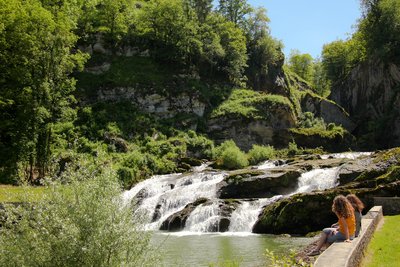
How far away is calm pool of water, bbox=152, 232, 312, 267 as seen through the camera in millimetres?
15491

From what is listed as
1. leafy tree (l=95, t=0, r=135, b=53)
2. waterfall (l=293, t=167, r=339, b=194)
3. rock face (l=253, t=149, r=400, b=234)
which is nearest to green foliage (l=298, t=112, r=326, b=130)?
waterfall (l=293, t=167, r=339, b=194)

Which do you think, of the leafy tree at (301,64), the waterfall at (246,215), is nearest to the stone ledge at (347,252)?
the waterfall at (246,215)

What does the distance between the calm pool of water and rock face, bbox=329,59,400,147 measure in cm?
3645

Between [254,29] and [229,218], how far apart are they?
5149 centimetres

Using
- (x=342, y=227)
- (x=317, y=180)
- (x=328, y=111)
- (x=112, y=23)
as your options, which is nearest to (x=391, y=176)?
(x=317, y=180)

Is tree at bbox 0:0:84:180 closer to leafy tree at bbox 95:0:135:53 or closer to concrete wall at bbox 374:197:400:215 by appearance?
leafy tree at bbox 95:0:135:53

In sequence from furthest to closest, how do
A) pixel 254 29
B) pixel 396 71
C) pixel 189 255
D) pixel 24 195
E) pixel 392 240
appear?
pixel 254 29, pixel 396 71, pixel 189 255, pixel 392 240, pixel 24 195

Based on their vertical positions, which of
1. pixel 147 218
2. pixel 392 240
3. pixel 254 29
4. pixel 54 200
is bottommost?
pixel 392 240

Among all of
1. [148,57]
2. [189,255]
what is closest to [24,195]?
[189,255]

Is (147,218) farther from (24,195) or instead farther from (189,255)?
(189,255)

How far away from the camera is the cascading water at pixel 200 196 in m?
23.7

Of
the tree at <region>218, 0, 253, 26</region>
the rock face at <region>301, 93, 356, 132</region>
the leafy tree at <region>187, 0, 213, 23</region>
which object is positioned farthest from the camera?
the tree at <region>218, 0, 253, 26</region>

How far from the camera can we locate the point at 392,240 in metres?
12.5

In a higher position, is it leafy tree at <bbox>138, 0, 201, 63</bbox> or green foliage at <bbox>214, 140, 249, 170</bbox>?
leafy tree at <bbox>138, 0, 201, 63</bbox>
